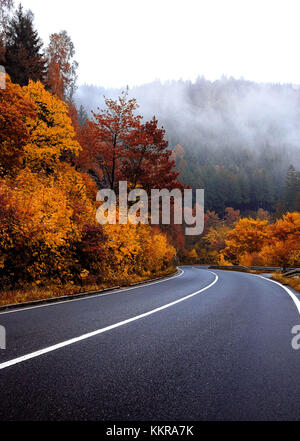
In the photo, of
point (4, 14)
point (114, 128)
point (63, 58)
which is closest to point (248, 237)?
point (114, 128)

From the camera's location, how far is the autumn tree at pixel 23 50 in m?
23.6

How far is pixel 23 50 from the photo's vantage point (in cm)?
2473

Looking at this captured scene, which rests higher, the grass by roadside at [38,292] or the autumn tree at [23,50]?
the autumn tree at [23,50]

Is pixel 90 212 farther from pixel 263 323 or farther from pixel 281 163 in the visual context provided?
pixel 281 163

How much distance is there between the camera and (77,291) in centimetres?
1205

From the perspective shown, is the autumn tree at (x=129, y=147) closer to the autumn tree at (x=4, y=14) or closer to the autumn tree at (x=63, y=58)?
the autumn tree at (x=63, y=58)

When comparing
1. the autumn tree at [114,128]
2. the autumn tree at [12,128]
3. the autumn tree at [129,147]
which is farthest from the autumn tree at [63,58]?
the autumn tree at [12,128]

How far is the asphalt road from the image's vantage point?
2.57 m

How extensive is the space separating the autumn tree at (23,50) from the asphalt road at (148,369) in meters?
23.5

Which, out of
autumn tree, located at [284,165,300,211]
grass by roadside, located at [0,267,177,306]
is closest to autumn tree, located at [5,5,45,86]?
grass by roadside, located at [0,267,177,306]

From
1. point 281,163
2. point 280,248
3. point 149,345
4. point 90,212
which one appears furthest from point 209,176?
point 149,345

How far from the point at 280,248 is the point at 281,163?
15756cm

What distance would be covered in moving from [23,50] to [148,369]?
2881 centimetres

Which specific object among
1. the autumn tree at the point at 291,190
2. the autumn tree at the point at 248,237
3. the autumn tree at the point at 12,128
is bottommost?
the autumn tree at the point at 248,237
